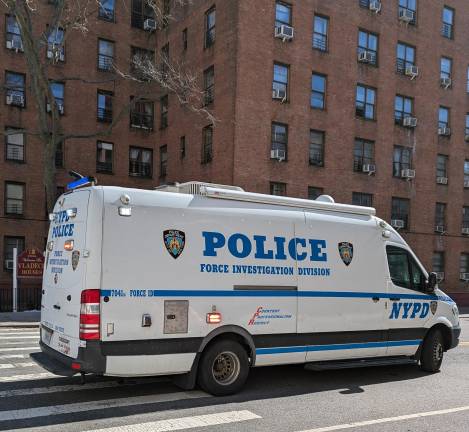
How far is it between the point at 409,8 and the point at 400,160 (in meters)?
9.08

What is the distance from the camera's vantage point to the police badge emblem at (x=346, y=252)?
8281mm

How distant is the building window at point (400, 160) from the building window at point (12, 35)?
2181 cm

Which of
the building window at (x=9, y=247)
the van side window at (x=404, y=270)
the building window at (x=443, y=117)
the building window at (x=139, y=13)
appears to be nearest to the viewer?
the van side window at (x=404, y=270)

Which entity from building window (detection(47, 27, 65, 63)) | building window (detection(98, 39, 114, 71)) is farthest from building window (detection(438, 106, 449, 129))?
building window (detection(47, 27, 65, 63))

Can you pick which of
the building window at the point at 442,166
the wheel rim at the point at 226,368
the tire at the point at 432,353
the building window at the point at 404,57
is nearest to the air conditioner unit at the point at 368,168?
the building window at the point at 442,166

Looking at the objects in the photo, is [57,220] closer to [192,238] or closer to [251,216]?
[192,238]

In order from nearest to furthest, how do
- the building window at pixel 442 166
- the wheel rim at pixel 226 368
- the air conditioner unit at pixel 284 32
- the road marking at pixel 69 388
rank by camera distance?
the road marking at pixel 69 388, the wheel rim at pixel 226 368, the air conditioner unit at pixel 284 32, the building window at pixel 442 166

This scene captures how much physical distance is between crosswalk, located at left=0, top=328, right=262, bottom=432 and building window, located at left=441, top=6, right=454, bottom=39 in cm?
3211

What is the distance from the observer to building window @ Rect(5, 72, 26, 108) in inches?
1109

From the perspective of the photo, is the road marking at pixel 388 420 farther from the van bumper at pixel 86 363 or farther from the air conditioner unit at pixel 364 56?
the air conditioner unit at pixel 364 56

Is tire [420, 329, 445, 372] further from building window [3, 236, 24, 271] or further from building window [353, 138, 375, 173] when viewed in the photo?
building window [3, 236, 24, 271]

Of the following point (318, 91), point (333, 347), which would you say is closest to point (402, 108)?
point (318, 91)

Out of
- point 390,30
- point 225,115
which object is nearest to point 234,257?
point 225,115

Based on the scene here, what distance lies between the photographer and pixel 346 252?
8.34 metres
